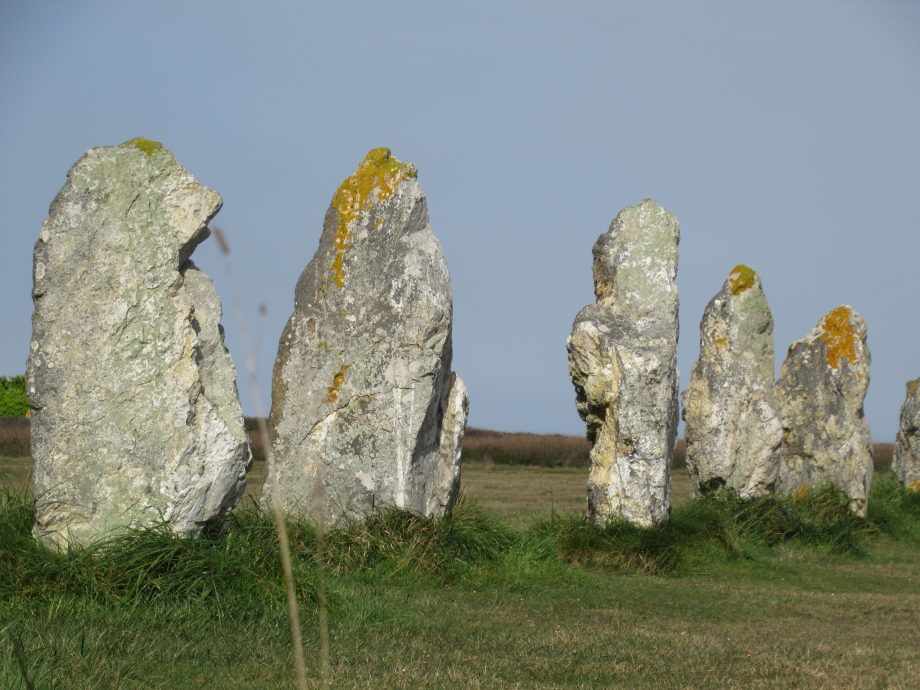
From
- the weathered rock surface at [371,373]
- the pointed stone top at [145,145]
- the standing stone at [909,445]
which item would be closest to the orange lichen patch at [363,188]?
the weathered rock surface at [371,373]

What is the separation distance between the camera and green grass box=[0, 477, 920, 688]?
4.81 meters

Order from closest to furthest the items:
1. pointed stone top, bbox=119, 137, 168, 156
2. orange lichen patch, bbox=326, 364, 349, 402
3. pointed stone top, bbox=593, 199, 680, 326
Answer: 1. pointed stone top, bbox=119, 137, 168, 156
2. orange lichen patch, bbox=326, 364, 349, 402
3. pointed stone top, bbox=593, 199, 680, 326

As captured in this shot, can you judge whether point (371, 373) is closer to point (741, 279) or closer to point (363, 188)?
point (363, 188)

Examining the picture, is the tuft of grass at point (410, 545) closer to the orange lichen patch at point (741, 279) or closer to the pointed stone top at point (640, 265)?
the pointed stone top at point (640, 265)

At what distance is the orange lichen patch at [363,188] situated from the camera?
883cm

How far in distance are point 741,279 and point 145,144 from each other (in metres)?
9.15

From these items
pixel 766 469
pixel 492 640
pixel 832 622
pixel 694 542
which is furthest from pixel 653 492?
pixel 492 640

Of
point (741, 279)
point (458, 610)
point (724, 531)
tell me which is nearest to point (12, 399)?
point (741, 279)

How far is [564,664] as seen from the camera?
5.44 m

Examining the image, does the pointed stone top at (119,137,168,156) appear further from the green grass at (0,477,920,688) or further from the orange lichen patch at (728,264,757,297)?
the orange lichen patch at (728,264,757,297)

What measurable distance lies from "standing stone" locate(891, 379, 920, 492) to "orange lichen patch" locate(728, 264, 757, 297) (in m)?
7.72


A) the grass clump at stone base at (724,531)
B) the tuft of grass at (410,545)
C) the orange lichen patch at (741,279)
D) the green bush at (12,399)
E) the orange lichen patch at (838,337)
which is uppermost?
the orange lichen patch at (741,279)

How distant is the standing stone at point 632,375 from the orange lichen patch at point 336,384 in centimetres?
296

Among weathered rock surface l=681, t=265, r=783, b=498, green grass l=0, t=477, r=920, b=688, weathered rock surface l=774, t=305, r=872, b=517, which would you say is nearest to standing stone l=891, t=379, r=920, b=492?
weathered rock surface l=774, t=305, r=872, b=517
